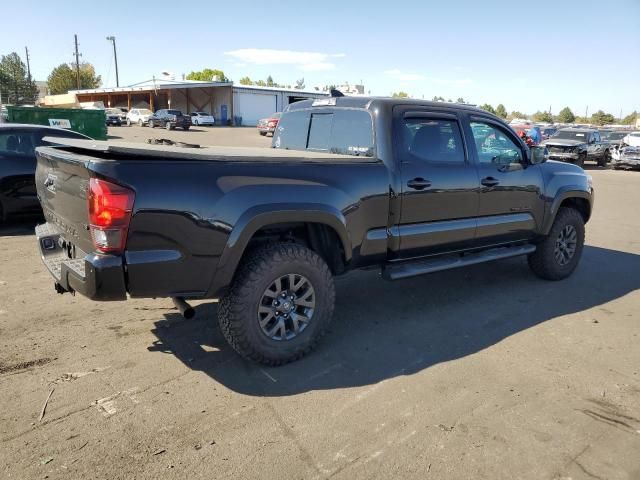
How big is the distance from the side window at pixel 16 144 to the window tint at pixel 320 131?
194 inches

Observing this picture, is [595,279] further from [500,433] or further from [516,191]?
[500,433]

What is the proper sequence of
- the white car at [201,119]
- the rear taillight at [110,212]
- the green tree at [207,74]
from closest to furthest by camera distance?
the rear taillight at [110,212] < the white car at [201,119] < the green tree at [207,74]

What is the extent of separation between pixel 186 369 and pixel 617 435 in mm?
2757

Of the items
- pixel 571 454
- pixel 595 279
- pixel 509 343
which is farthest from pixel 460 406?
pixel 595 279

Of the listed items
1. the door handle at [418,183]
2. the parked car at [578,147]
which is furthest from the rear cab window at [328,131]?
the parked car at [578,147]

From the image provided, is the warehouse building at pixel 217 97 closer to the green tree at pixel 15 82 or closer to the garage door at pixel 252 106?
the garage door at pixel 252 106

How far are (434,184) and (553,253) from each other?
2.24 meters

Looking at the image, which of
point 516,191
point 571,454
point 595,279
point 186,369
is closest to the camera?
point 571,454

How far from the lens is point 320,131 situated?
16.0 feet

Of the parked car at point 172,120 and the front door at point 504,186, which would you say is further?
the parked car at point 172,120

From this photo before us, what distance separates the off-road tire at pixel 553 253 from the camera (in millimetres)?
5750

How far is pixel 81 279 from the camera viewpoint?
310 centimetres

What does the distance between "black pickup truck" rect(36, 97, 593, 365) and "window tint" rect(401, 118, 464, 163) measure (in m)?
0.01

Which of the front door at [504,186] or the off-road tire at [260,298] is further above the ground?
the front door at [504,186]
